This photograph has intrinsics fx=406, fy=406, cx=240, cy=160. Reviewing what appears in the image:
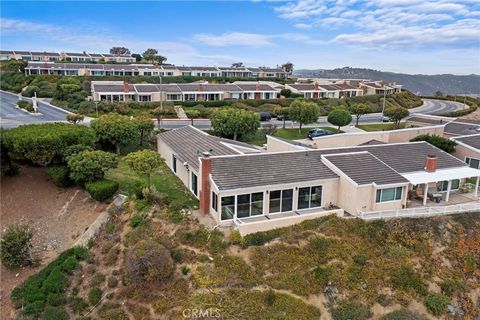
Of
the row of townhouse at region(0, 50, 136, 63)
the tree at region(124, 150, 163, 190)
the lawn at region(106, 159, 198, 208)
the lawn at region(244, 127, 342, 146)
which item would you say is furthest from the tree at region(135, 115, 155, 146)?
the row of townhouse at region(0, 50, 136, 63)

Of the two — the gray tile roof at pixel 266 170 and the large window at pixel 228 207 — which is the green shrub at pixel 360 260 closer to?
the gray tile roof at pixel 266 170

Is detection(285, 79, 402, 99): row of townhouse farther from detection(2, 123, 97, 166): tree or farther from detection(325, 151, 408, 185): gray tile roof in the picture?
detection(2, 123, 97, 166): tree

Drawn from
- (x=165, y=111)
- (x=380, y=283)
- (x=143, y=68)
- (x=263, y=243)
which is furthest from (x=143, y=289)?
(x=143, y=68)

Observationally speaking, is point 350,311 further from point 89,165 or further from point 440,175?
point 89,165

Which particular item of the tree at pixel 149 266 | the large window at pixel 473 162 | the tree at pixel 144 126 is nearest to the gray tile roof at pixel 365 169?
the large window at pixel 473 162

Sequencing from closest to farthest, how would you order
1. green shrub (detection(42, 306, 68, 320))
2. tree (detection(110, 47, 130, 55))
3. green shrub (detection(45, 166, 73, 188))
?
green shrub (detection(42, 306, 68, 320)) < green shrub (detection(45, 166, 73, 188)) < tree (detection(110, 47, 130, 55))

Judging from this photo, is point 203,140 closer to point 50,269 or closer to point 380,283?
point 50,269

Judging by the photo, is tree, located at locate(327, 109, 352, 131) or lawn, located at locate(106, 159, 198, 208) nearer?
lawn, located at locate(106, 159, 198, 208)
